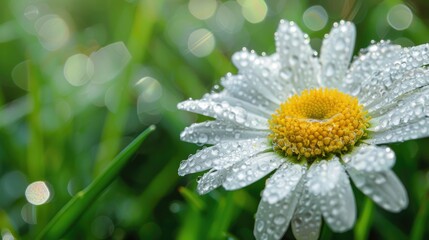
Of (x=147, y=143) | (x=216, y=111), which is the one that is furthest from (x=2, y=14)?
(x=216, y=111)

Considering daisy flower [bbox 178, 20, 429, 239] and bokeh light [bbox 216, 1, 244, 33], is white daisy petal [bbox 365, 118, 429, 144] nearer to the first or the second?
daisy flower [bbox 178, 20, 429, 239]

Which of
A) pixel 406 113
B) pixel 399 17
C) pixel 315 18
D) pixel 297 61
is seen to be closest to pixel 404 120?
pixel 406 113

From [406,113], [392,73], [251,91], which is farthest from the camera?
[251,91]

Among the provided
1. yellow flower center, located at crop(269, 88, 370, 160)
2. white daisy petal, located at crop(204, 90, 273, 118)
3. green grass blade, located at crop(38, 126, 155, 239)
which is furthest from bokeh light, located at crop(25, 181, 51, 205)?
yellow flower center, located at crop(269, 88, 370, 160)

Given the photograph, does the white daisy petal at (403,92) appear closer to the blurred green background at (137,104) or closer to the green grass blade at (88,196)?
the blurred green background at (137,104)

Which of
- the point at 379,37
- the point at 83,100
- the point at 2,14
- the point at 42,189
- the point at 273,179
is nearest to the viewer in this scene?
the point at 273,179

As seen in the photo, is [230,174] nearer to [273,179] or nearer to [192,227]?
[273,179]

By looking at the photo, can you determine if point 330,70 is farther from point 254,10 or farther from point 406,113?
point 254,10
